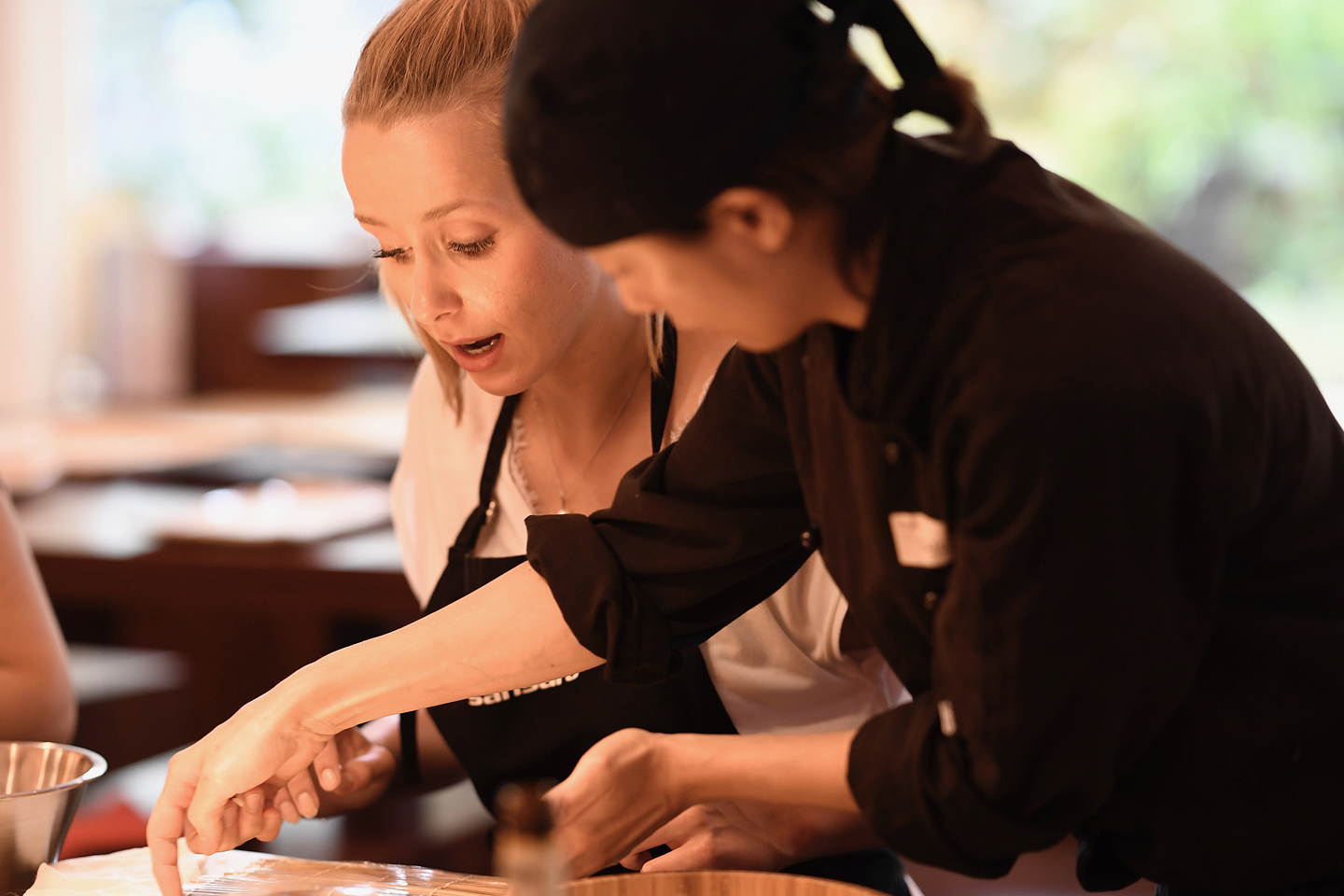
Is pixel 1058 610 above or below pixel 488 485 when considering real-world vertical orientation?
below

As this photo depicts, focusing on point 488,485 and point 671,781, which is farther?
point 488,485

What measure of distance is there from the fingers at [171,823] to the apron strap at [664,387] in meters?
0.56

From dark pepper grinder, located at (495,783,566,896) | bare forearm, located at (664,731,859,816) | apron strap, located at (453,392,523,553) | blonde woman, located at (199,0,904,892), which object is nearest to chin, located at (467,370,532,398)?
blonde woman, located at (199,0,904,892)

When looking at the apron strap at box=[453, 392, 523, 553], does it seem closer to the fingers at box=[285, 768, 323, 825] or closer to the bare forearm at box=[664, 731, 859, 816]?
the fingers at box=[285, 768, 323, 825]

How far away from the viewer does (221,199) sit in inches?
222

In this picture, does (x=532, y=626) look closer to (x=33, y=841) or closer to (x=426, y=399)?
(x=33, y=841)

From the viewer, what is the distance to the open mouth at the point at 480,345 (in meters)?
1.40

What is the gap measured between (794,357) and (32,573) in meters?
0.96

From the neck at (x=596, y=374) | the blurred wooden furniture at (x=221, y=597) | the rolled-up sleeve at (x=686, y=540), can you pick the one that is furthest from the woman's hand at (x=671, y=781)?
the blurred wooden furniture at (x=221, y=597)

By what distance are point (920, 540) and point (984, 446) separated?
0.43 ft

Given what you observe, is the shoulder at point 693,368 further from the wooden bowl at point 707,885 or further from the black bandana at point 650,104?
the black bandana at point 650,104

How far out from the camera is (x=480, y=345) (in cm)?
141

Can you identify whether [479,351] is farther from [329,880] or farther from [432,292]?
[329,880]

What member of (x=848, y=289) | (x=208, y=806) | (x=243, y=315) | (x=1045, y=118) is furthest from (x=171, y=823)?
(x=1045, y=118)
